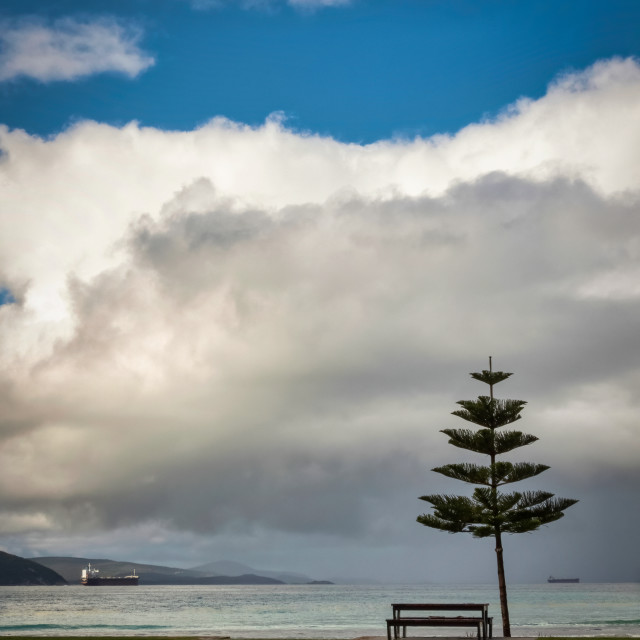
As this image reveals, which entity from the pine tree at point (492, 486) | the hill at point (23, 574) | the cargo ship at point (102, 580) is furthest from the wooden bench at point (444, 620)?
the hill at point (23, 574)

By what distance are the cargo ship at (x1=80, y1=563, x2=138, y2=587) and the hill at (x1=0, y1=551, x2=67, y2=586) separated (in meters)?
16.5

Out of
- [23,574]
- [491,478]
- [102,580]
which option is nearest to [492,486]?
[491,478]

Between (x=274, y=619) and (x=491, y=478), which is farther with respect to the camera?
(x=274, y=619)

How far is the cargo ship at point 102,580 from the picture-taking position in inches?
6624

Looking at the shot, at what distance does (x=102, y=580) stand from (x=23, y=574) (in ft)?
82.9

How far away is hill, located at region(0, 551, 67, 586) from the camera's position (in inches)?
7302

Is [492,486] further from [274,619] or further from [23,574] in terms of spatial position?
[23,574]

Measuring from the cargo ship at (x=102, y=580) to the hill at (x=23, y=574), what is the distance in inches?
651

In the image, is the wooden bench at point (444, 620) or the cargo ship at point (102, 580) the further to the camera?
the cargo ship at point (102, 580)

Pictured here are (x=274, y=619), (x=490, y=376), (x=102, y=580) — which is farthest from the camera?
(x=102, y=580)

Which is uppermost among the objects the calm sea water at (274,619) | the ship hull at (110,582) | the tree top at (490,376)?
the tree top at (490,376)

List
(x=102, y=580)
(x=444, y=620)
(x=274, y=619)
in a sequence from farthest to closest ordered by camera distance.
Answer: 1. (x=102, y=580)
2. (x=274, y=619)
3. (x=444, y=620)

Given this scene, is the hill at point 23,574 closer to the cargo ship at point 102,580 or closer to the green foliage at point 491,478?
the cargo ship at point 102,580

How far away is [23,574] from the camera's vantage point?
187500mm
